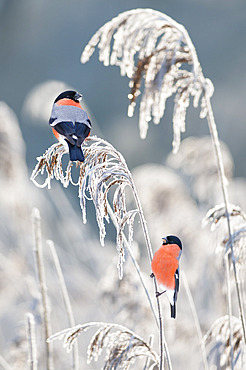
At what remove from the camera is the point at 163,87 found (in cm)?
123

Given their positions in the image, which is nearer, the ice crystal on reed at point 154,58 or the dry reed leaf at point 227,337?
the ice crystal on reed at point 154,58

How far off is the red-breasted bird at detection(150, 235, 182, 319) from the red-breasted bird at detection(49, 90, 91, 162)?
32 centimetres

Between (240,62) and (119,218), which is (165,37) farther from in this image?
(240,62)

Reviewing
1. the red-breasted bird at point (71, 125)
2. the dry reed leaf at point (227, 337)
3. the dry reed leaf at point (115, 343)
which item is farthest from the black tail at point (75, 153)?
the dry reed leaf at point (227, 337)

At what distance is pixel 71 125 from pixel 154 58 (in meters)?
0.27

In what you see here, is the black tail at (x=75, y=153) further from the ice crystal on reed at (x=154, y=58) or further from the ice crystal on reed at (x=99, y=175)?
the ice crystal on reed at (x=154, y=58)

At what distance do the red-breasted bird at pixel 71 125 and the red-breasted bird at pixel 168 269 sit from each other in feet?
1.06

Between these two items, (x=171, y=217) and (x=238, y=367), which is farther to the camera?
(x=171, y=217)

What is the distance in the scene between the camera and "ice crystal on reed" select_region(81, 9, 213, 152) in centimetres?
124

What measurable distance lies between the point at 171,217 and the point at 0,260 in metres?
1.31

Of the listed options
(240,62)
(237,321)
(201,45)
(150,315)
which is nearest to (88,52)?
(237,321)

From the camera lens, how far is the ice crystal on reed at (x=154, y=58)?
1239mm

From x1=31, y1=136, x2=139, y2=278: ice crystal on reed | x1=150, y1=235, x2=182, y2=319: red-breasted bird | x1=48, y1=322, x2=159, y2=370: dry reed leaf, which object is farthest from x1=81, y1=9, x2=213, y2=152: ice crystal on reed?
A: x1=48, y1=322, x2=159, y2=370: dry reed leaf

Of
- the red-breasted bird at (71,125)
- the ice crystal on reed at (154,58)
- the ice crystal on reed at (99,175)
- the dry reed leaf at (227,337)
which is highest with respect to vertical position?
the ice crystal on reed at (154,58)
